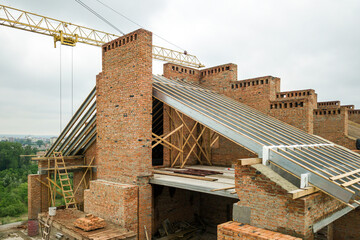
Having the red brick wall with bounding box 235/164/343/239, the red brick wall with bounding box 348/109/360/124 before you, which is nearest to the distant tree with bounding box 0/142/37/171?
the red brick wall with bounding box 348/109/360/124

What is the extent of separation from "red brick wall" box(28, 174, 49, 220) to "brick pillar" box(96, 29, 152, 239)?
6.79m

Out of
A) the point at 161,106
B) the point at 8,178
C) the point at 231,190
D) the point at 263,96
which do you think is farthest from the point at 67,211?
the point at 8,178

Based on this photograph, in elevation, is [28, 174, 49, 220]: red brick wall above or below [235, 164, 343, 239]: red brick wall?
below

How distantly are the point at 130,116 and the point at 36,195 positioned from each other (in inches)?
384

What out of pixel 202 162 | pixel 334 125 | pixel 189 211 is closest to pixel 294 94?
pixel 334 125

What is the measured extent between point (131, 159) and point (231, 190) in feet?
12.9

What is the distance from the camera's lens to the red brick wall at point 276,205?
18.8 feet

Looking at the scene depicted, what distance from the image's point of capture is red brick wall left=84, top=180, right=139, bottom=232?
9227 mm

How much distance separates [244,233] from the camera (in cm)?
598

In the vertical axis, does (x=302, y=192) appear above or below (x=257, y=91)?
below

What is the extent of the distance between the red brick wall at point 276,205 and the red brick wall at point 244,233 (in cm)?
22

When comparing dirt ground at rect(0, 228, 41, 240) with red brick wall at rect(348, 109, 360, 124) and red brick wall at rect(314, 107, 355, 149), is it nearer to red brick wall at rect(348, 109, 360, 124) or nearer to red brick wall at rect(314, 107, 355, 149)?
red brick wall at rect(314, 107, 355, 149)

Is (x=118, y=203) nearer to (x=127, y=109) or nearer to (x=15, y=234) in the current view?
(x=127, y=109)

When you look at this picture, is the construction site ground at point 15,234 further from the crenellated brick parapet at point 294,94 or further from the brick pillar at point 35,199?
the crenellated brick parapet at point 294,94
